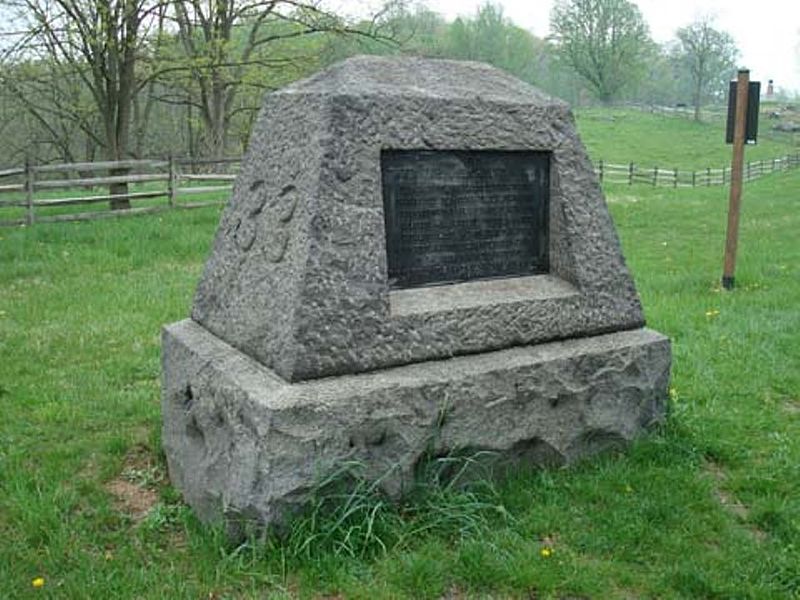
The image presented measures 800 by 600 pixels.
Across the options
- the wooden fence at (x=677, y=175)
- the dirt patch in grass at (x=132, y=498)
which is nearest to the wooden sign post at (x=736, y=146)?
the dirt patch in grass at (x=132, y=498)

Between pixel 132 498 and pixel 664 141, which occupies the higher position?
pixel 664 141

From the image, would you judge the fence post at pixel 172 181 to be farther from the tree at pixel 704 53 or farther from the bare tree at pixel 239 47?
the tree at pixel 704 53

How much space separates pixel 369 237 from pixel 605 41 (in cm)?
7088

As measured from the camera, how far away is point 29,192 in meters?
14.1

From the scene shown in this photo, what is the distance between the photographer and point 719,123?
60.0 meters

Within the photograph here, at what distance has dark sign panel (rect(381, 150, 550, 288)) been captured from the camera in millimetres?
3865

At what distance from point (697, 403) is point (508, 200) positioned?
82.4 inches

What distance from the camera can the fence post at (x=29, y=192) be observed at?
553 inches

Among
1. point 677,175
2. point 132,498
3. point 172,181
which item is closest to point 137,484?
point 132,498

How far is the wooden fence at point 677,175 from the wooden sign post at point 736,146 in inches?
843

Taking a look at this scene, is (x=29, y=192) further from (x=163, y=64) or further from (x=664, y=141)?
(x=664, y=141)

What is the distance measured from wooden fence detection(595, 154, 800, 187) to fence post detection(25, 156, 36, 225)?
20935 mm

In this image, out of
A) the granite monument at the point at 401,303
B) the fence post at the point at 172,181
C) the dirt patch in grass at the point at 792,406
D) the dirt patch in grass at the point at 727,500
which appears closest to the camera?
the granite monument at the point at 401,303

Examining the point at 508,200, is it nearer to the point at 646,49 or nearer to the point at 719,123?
the point at 719,123
